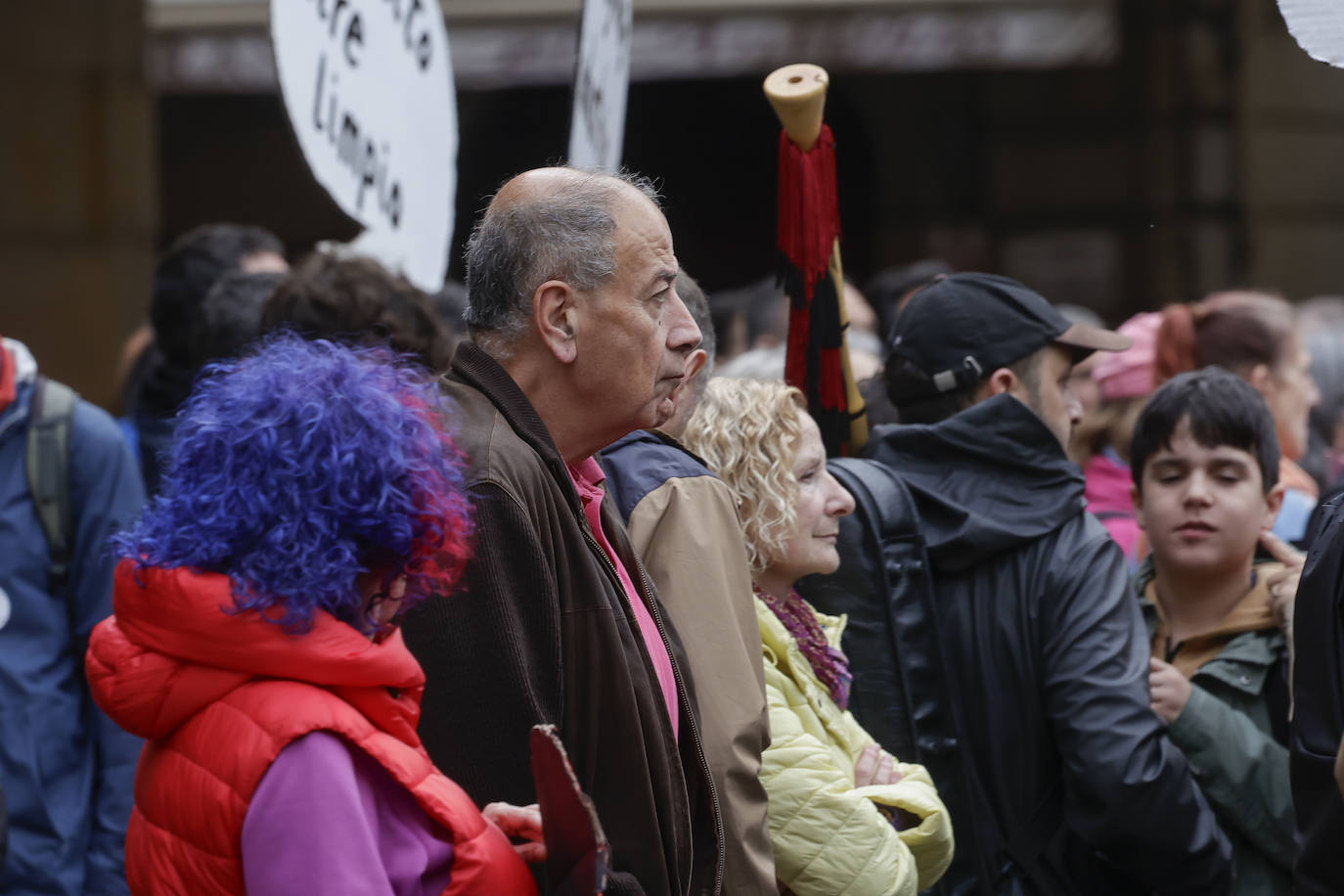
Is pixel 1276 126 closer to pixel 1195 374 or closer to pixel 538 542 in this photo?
pixel 1195 374

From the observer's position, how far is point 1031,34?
966cm

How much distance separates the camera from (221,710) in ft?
5.92

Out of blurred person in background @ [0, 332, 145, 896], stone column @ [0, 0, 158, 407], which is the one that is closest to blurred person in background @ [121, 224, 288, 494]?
blurred person in background @ [0, 332, 145, 896]

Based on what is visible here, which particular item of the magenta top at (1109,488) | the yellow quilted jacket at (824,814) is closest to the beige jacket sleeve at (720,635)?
the yellow quilted jacket at (824,814)

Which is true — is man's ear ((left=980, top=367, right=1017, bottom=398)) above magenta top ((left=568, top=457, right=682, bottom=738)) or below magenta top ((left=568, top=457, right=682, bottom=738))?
above

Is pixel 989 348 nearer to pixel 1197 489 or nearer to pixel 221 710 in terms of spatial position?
pixel 1197 489

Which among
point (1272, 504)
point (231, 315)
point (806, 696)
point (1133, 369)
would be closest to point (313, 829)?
point (806, 696)

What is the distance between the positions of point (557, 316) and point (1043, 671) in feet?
4.59

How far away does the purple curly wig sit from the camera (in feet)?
5.98

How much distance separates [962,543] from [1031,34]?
704 cm

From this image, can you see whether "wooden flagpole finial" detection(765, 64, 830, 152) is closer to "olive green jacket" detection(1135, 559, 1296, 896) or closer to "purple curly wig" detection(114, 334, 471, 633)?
"olive green jacket" detection(1135, 559, 1296, 896)

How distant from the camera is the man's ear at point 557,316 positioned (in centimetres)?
227

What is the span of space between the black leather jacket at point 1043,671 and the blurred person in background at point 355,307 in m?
1.16

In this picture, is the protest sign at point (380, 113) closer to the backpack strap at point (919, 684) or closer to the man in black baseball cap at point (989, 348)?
the man in black baseball cap at point (989, 348)
